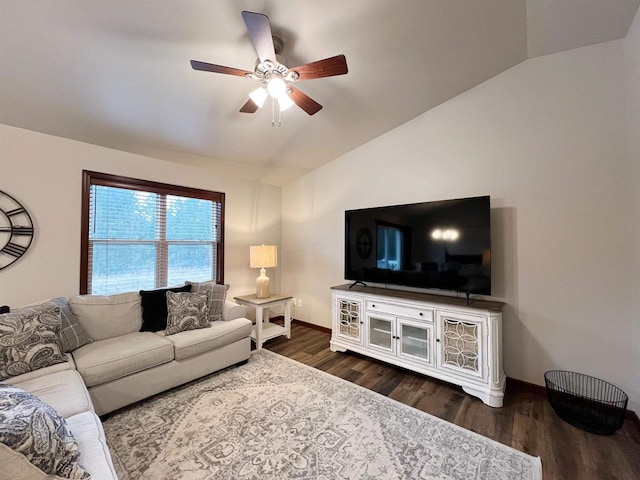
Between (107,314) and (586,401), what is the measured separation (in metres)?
4.21

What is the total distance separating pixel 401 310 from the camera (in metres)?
2.71

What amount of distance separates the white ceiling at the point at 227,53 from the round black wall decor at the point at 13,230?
2.30 feet

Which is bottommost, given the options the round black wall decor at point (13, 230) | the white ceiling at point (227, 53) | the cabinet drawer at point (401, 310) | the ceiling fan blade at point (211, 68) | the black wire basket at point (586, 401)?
the black wire basket at point (586, 401)

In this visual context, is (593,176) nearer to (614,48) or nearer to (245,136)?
(614,48)

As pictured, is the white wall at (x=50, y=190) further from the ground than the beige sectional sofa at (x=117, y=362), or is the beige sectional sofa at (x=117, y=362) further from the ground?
the white wall at (x=50, y=190)

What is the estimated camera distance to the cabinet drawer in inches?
100

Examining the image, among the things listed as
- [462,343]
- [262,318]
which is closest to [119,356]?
[262,318]

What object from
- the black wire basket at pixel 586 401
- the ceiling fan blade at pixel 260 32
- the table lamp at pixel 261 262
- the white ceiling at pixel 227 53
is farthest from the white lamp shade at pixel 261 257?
the black wire basket at pixel 586 401

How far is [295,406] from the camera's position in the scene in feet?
7.11

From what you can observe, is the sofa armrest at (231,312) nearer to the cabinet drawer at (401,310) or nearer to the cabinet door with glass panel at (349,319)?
the cabinet door with glass panel at (349,319)

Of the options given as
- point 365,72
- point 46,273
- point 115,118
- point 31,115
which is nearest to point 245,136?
point 115,118

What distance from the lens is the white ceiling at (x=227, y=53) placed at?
5.44 feet

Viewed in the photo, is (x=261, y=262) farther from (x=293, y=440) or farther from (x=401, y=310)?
(x=293, y=440)

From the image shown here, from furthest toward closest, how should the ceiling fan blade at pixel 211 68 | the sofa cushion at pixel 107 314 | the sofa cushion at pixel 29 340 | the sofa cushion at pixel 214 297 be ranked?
the sofa cushion at pixel 214 297, the sofa cushion at pixel 107 314, the sofa cushion at pixel 29 340, the ceiling fan blade at pixel 211 68
